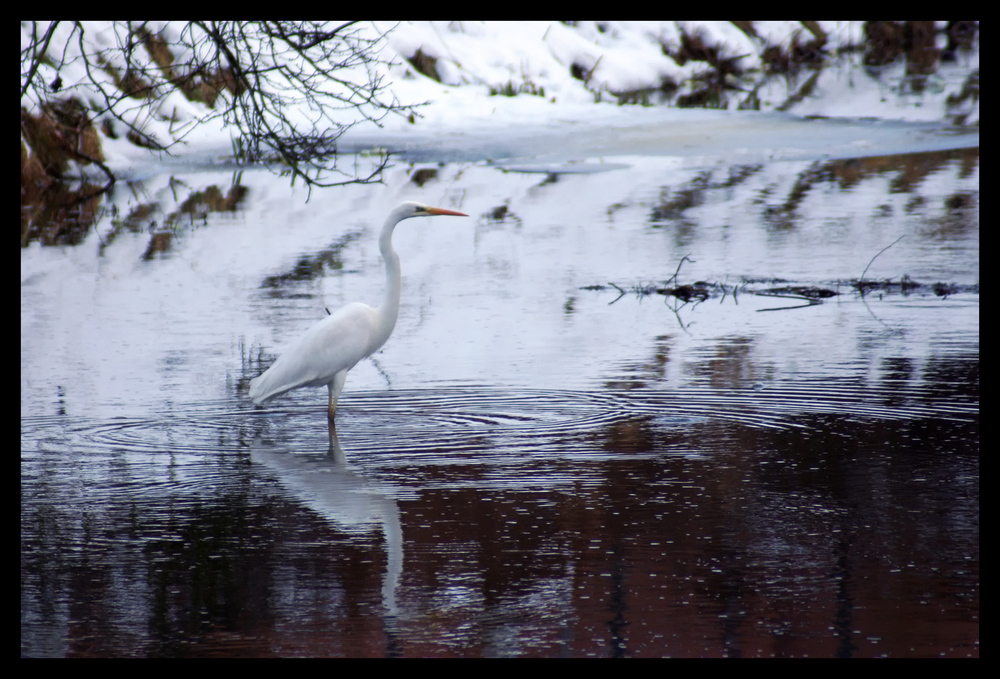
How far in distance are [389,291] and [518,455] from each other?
184cm

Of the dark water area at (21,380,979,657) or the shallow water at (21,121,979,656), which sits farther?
the shallow water at (21,121,979,656)

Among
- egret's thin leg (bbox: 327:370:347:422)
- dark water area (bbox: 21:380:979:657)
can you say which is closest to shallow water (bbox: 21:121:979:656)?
dark water area (bbox: 21:380:979:657)

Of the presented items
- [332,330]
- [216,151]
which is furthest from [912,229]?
[216,151]

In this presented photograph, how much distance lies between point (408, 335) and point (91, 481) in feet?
11.5

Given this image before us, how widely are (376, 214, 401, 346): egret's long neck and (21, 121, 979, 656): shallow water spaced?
0.38 meters

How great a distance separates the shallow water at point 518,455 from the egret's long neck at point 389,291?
0.38 meters

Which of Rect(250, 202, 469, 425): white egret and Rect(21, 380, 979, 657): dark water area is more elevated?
Rect(250, 202, 469, 425): white egret

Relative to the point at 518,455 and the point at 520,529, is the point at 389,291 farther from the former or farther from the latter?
the point at 520,529

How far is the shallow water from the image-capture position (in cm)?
420

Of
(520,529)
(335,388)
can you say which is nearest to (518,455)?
(520,529)

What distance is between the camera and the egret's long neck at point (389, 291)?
7590 millimetres

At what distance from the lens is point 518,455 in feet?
20.2

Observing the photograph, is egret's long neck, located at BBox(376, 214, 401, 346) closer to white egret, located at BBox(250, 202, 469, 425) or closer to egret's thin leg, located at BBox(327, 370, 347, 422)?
white egret, located at BBox(250, 202, 469, 425)

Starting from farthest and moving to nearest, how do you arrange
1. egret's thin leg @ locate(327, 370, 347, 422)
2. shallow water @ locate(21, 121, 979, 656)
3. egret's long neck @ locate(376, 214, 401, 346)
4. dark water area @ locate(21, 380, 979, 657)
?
egret's long neck @ locate(376, 214, 401, 346), egret's thin leg @ locate(327, 370, 347, 422), shallow water @ locate(21, 121, 979, 656), dark water area @ locate(21, 380, 979, 657)
